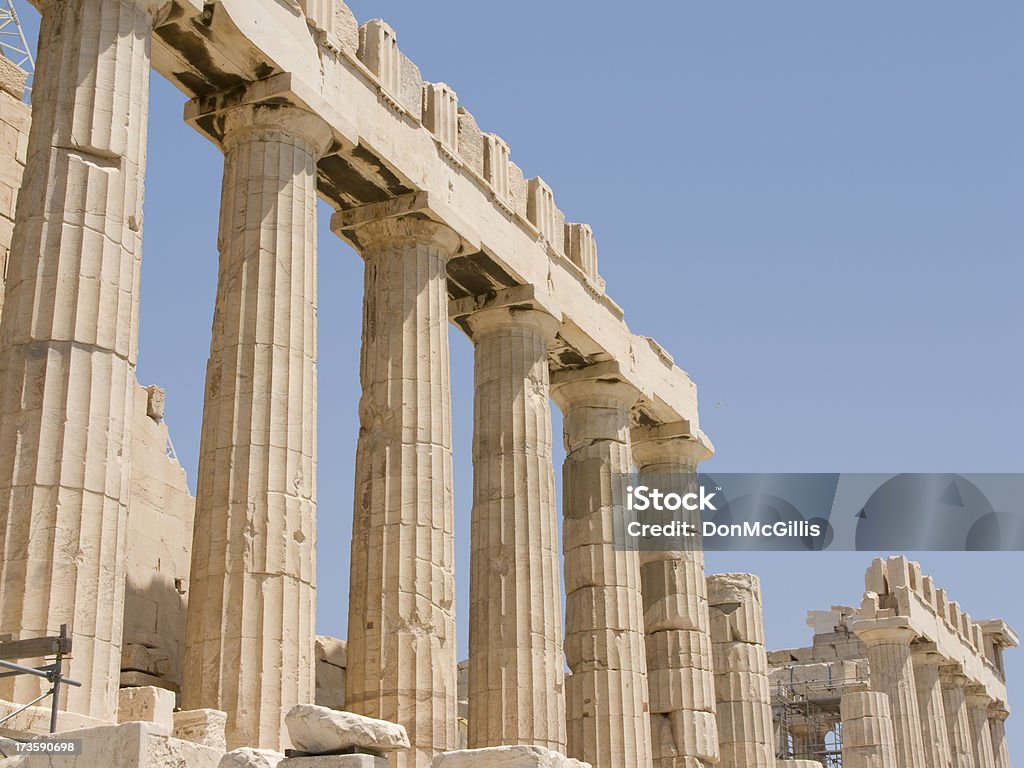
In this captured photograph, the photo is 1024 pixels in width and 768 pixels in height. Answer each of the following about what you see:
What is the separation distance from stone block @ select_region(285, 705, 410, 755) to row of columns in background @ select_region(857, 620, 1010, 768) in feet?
103

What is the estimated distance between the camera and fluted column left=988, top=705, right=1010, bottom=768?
53.1m

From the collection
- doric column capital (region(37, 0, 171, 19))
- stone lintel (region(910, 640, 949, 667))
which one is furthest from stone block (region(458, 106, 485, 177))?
stone lintel (region(910, 640, 949, 667))

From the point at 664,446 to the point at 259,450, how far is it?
14530mm

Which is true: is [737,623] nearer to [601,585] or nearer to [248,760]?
[601,585]

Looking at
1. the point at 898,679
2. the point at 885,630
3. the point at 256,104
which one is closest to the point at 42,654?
the point at 256,104

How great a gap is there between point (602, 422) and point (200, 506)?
1148cm

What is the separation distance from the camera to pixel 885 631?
1633 inches

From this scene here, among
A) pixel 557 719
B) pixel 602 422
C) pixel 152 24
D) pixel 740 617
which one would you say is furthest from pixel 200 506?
pixel 740 617

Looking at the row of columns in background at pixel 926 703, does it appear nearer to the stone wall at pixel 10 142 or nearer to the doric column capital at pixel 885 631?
the doric column capital at pixel 885 631

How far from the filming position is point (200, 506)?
17797mm

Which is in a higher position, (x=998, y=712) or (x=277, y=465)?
(x=998, y=712)

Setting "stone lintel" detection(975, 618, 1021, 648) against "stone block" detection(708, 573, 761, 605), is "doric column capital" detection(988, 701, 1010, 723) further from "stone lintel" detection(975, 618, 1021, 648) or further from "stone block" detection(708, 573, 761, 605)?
"stone block" detection(708, 573, 761, 605)

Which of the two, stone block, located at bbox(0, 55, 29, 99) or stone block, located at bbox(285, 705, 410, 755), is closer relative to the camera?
stone block, located at bbox(285, 705, 410, 755)

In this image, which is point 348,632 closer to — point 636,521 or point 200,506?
point 200,506
